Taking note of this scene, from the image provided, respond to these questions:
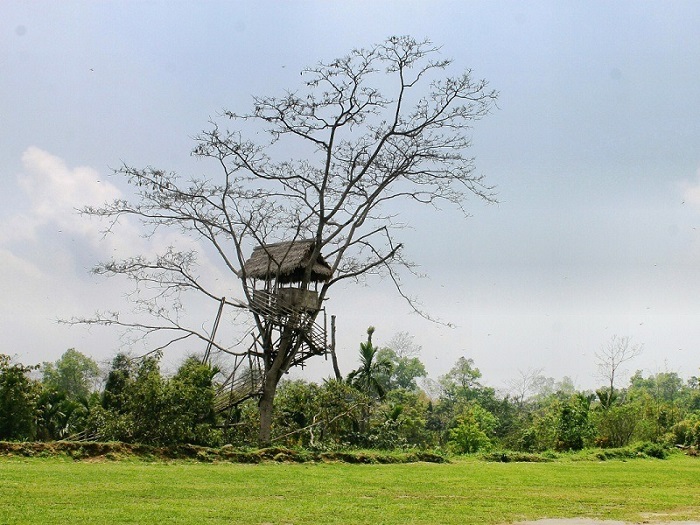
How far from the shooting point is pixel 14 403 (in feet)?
62.2

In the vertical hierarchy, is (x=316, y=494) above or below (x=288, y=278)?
below

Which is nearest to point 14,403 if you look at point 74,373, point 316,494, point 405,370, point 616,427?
point 316,494

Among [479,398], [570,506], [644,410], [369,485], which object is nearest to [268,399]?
[369,485]

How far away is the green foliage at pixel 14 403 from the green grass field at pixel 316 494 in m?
6.20

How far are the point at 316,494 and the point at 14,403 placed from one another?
1214 cm

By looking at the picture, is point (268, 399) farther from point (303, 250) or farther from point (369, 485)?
point (369, 485)

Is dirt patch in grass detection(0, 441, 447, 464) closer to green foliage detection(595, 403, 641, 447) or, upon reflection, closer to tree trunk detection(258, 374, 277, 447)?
tree trunk detection(258, 374, 277, 447)

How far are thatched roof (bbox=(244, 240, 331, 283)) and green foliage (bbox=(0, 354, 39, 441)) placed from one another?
7.09 meters

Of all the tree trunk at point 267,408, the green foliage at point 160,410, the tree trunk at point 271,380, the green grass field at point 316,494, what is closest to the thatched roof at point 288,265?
the tree trunk at point 271,380

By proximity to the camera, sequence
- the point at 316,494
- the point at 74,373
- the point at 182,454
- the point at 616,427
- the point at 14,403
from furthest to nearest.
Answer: the point at 74,373 < the point at 616,427 < the point at 14,403 < the point at 182,454 < the point at 316,494

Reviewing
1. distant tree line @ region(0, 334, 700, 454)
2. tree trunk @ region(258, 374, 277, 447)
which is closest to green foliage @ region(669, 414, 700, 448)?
distant tree line @ region(0, 334, 700, 454)

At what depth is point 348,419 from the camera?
76.6ft

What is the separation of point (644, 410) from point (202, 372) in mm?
22614

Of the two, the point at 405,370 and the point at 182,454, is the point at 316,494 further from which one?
the point at 405,370
